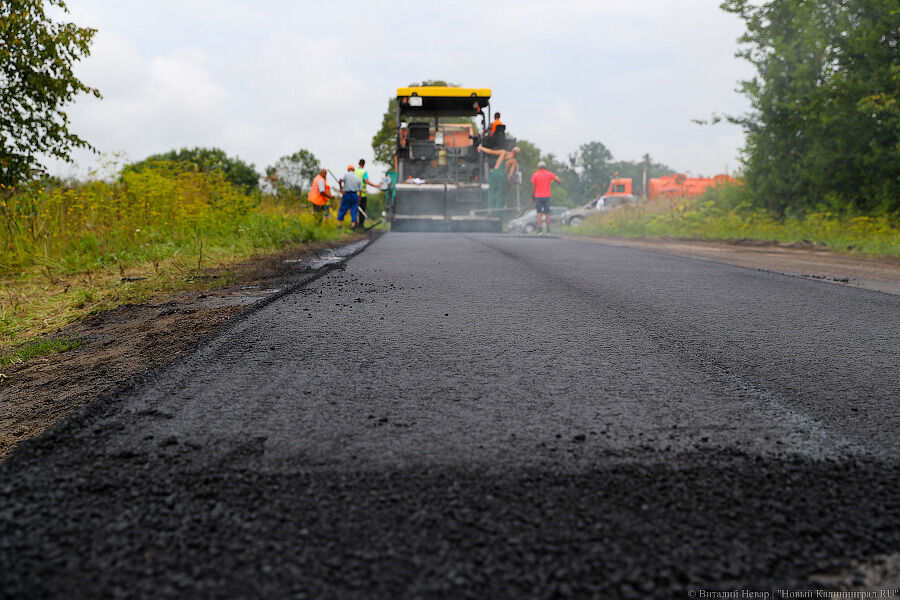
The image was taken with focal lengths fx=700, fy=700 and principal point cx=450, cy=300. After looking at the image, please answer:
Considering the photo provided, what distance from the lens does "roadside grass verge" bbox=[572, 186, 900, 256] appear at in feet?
43.0

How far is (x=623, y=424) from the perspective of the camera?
2441 millimetres

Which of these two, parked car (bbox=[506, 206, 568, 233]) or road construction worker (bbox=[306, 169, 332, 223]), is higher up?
road construction worker (bbox=[306, 169, 332, 223])

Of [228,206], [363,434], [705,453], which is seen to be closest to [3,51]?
[228,206]

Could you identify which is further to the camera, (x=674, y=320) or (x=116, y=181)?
(x=116, y=181)

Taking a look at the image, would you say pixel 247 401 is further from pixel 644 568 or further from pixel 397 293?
pixel 397 293

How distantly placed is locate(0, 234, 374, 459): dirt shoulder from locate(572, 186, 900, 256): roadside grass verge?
35.8 ft

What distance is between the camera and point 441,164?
22328 mm

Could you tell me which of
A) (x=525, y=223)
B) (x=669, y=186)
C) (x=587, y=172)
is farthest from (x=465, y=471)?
(x=587, y=172)

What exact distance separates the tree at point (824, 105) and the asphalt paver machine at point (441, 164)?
728 cm

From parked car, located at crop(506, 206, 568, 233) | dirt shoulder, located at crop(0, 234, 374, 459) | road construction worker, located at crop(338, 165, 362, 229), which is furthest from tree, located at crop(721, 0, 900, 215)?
parked car, located at crop(506, 206, 568, 233)

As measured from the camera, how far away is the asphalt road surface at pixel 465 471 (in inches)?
58.7

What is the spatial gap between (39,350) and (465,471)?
3.74m

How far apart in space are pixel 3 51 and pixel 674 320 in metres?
8.72

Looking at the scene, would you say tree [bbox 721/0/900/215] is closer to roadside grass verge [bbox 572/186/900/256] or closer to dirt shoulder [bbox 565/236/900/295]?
roadside grass verge [bbox 572/186/900/256]
